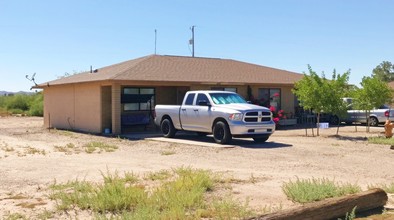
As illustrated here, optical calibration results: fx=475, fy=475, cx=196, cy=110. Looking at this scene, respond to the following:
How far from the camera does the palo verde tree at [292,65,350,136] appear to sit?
20250 mm

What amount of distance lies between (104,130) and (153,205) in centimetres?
1642

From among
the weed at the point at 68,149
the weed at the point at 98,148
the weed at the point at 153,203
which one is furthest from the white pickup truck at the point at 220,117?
the weed at the point at 153,203

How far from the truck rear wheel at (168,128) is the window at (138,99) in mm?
4679

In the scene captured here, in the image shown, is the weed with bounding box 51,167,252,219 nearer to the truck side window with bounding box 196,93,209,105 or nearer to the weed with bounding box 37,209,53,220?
the weed with bounding box 37,209,53,220

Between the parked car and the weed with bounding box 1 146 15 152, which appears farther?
the parked car

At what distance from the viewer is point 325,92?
798 inches

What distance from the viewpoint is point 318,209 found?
241 inches

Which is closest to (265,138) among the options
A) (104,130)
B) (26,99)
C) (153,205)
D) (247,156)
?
(247,156)

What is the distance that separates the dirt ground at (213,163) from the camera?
841 centimetres

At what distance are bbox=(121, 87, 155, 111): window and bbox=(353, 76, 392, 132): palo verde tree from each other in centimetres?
1032

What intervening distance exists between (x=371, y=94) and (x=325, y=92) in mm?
2815

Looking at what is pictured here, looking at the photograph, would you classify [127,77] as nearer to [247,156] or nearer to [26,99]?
[247,156]

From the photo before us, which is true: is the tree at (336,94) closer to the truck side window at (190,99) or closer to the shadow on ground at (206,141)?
the shadow on ground at (206,141)

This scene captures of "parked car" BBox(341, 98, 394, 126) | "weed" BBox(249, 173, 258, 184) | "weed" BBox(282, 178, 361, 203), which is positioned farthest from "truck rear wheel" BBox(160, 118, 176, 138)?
"weed" BBox(282, 178, 361, 203)
